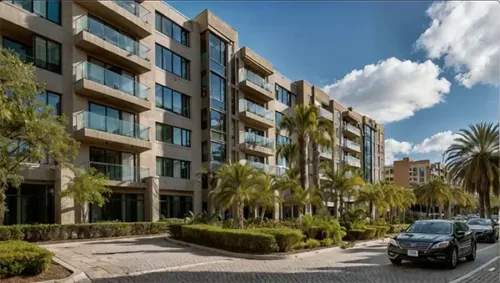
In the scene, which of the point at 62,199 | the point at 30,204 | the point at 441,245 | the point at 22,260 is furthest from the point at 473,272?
the point at 30,204

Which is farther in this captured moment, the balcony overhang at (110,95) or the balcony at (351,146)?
the balcony at (351,146)

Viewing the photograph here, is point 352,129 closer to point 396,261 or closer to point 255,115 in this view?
point 255,115

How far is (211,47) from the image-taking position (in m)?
34.0

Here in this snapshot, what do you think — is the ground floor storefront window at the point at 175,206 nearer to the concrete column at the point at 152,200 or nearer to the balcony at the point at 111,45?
the concrete column at the point at 152,200

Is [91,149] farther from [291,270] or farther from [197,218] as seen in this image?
[291,270]

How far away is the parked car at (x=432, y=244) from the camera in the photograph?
12.5 metres

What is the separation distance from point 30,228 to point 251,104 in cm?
2266

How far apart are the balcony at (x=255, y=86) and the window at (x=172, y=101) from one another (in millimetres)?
6382

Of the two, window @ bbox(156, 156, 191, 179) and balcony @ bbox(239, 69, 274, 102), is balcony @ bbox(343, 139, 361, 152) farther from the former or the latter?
window @ bbox(156, 156, 191, 179)

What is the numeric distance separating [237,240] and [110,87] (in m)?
14.3

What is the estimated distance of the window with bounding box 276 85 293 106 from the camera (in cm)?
4466

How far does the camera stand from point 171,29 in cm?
3198

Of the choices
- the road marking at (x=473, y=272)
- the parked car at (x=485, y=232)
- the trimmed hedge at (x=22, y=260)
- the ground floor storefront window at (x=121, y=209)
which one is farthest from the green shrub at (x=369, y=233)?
the trimmed hedge at (x=22, y=260)

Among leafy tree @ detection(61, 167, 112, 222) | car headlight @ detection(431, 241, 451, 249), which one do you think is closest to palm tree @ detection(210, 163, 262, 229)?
leafy tree @ detection(61, 167, 112, 222)
